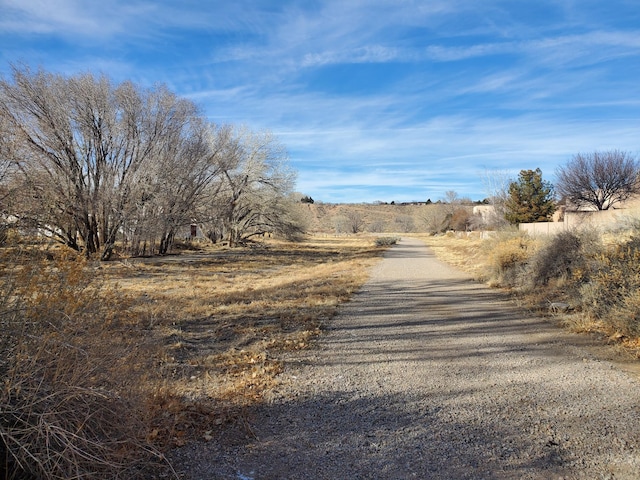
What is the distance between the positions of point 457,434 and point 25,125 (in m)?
21.7

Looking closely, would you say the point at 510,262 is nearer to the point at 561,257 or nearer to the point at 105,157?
the point at 561,257

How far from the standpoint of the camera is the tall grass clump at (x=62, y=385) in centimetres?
242

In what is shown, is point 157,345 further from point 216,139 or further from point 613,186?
point 613,186

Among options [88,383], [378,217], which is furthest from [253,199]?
[378,217]

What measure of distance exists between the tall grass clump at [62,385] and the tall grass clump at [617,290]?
6620 mm

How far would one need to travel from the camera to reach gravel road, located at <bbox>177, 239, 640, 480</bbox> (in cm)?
325

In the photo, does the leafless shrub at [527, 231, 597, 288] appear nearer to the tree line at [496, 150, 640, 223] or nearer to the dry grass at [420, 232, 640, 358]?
the dry grass at [420, 232, 640, 358]

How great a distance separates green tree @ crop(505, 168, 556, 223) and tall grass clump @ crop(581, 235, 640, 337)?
2958cm

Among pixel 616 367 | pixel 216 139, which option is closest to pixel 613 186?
pixel 216 139

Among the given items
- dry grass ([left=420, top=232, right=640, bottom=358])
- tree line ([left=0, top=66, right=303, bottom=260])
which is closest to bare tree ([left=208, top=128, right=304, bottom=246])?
tree line ([left=0, top=66, right=303, bottom=260])

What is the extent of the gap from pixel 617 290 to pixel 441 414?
462cm

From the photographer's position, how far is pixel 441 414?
13.6ft

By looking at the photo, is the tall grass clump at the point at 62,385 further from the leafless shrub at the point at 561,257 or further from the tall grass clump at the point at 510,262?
the tall grass clump at the point at 510,262

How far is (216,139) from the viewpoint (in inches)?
1226
